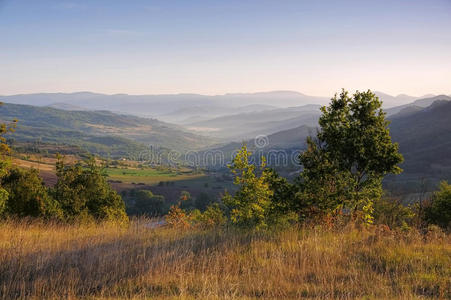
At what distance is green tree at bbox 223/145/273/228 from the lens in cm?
1095

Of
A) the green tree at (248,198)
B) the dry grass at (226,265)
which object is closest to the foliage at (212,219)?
the green tree at (248,198)

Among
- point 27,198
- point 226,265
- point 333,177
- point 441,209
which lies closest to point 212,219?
point 333,177

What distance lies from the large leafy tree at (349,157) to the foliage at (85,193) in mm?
13063

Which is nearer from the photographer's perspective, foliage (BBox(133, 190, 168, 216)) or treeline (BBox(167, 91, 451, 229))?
treeline (BBox(167, 91, 451, 229))

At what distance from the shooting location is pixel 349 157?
11945 millimetres

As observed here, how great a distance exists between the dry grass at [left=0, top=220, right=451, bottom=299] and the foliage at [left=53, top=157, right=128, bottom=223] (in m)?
11.4

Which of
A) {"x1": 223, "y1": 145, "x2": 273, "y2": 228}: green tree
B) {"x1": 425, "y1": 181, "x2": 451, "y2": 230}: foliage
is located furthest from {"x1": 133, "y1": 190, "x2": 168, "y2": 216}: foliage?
{"x1": 223, "y1": 145, "x2": 273, "y2": 228}: green tree

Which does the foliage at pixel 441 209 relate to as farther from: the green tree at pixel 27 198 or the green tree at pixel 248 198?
the green tree at pixel 27 198

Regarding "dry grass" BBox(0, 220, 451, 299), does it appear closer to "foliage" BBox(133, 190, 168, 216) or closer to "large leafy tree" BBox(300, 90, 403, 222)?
"large leafy tree" BBox(300, 90, 403, 222)

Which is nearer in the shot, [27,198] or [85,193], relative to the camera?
[27,198]

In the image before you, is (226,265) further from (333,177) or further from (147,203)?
(147,203)

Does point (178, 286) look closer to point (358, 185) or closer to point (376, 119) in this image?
point (358, 185)

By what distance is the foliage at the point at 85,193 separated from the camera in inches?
787

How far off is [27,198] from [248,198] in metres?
15.0
